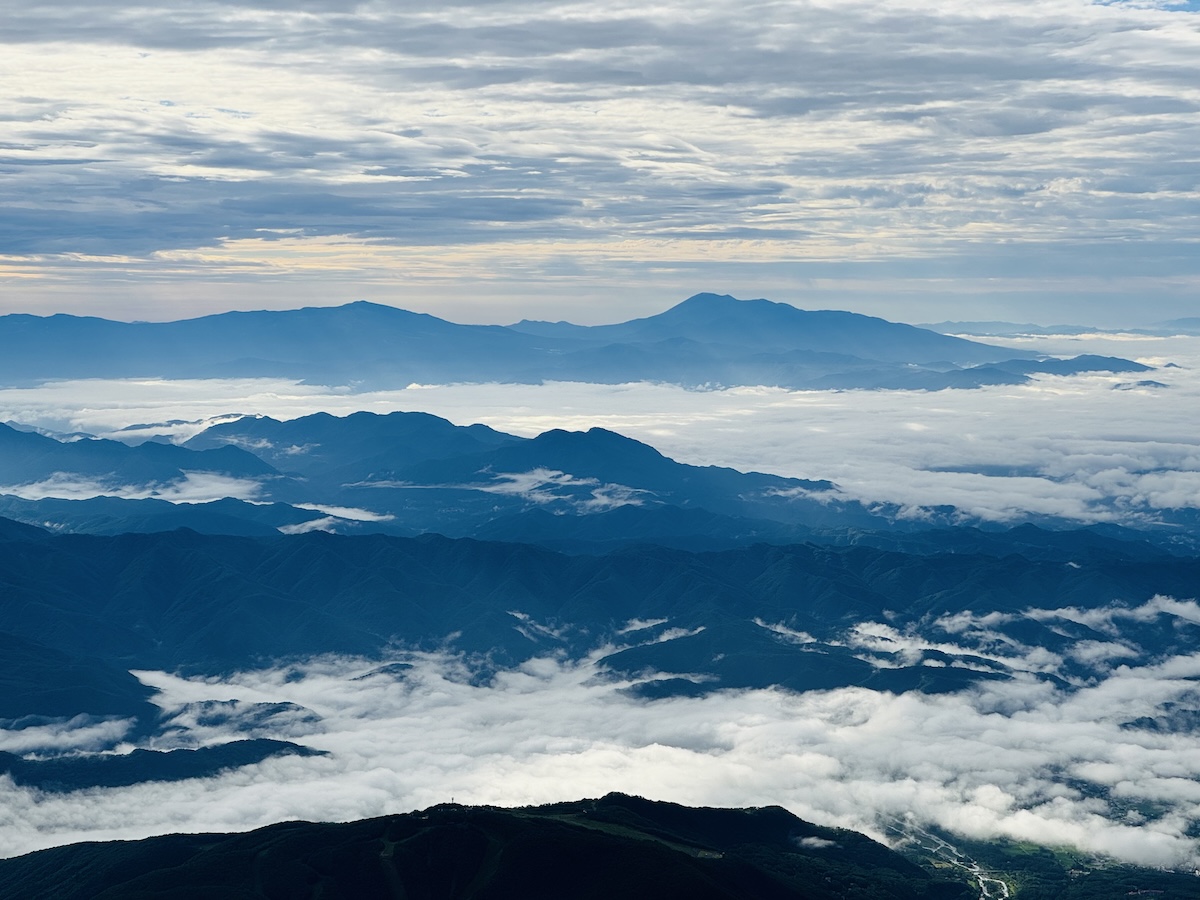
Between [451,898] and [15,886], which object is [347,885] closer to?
[451,898]

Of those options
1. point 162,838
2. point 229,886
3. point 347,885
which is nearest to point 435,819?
point 347,885

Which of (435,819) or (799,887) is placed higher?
(435,819)

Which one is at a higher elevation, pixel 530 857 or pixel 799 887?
pixel 530 857

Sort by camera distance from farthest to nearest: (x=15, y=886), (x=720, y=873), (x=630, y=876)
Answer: (x=15, y=886)
(x=720, y=873)
(x=630, y=876)

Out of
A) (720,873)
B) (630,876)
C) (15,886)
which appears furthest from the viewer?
(15,886)

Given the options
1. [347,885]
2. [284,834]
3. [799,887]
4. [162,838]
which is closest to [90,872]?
[162,838]

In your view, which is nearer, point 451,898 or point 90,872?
point 451,898

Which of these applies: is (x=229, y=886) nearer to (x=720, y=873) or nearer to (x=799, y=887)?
(x=720, y=873)

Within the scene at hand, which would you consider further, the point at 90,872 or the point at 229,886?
the point at 90,872

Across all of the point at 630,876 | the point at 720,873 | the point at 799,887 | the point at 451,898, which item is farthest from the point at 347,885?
the point at 799,887
